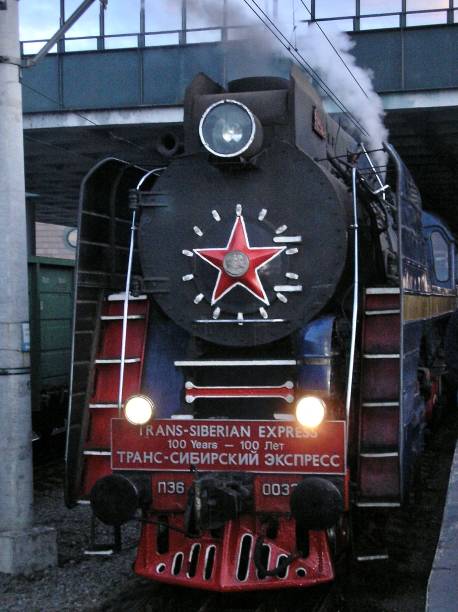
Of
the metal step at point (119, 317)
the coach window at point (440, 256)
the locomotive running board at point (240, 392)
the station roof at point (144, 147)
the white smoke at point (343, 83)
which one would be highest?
the station roof at point (144, 147)

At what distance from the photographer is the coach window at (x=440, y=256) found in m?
9.11

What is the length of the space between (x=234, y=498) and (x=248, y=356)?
108 centimetres

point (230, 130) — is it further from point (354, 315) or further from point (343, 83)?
point (343, 83)

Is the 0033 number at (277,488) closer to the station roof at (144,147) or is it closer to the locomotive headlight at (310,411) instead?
the locomotive headlight at (310,411)

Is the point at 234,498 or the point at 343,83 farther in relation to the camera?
the point at 343,83

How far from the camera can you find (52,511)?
7379 mm

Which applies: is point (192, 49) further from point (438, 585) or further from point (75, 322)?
point (438, 585)

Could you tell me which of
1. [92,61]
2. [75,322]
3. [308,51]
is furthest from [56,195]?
[75,322]

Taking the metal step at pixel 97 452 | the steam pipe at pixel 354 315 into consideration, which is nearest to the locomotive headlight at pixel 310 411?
the steam pipe at pixel 354 315

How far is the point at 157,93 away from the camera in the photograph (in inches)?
566

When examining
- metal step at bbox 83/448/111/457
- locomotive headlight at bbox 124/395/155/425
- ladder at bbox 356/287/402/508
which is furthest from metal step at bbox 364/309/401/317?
metal step at bbox 83/448/111/457

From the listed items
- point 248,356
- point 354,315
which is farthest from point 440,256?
point 354,315

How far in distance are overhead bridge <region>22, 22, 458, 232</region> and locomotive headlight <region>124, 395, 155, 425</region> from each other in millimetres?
7267

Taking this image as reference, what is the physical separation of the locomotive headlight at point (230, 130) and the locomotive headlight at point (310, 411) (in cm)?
153
